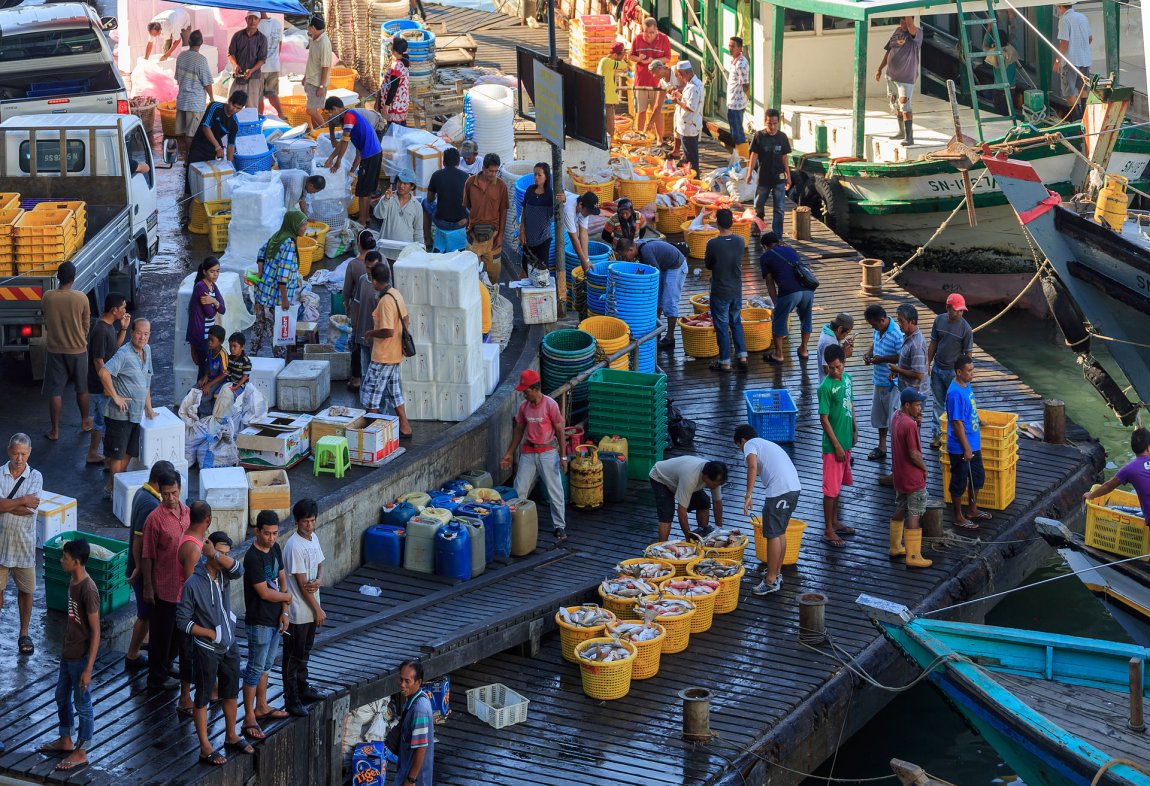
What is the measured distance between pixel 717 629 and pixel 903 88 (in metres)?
11.1

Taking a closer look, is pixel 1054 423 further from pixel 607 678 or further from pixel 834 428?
pixel 607 678

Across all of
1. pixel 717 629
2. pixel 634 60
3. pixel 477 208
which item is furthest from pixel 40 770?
pixel 634 60

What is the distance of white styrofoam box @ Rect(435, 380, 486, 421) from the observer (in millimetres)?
13578

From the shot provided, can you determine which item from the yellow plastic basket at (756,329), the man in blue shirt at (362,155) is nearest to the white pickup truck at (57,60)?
the man in blue shirt at (362,155)

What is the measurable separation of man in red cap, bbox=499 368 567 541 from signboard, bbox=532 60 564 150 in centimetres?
319

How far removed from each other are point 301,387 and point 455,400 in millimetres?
1229

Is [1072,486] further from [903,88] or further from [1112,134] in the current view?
[903,88]

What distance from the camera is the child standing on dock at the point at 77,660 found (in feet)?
29.5

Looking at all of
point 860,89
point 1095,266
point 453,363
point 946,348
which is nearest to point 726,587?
point 453,363

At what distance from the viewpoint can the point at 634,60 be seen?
76.9 ft

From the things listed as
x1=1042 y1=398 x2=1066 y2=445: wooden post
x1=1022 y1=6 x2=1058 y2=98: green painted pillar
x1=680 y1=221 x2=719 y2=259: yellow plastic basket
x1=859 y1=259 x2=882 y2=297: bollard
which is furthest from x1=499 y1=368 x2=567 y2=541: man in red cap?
x1=1022 y1=6 x2=1058 y2=98: green painted pillar

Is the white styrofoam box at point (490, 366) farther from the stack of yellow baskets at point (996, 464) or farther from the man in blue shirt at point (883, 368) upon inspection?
the stack of yellow baskets at point (996, 464)

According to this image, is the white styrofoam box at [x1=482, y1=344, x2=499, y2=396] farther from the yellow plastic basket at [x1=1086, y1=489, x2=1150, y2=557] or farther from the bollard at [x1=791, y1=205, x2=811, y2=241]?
the bollard at [x1=791, y1=205, x2=811, y2=241]

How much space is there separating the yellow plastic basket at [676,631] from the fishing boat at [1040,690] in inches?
46.9
